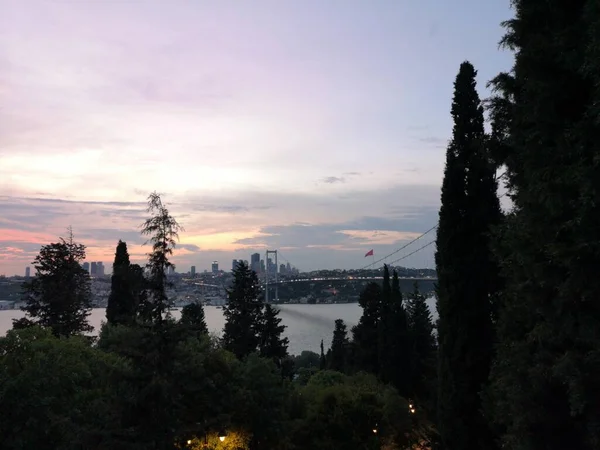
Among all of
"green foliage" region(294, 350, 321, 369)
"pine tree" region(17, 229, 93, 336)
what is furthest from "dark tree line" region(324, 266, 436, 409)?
"pine tree" region(17, 229, 93, 336)

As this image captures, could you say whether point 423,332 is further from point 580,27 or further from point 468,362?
point 580,27

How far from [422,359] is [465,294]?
1874 centimetres

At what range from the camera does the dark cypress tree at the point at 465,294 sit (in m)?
10.8

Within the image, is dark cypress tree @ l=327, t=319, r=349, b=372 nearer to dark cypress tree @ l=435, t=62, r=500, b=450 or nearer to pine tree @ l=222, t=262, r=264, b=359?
pine tree @ l=222, t=262, r=264, b=359

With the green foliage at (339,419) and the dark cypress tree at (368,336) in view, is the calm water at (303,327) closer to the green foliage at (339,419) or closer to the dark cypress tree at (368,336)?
the dark cypress tree at (368,336)

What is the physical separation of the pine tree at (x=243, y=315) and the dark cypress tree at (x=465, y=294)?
633 inches

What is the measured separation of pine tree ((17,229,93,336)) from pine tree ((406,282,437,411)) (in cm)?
1837

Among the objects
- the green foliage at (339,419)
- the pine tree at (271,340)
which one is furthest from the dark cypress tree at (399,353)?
the green foliage at (339,419)

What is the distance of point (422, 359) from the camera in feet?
92.9

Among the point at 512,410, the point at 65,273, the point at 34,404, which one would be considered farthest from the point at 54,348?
the point at 65,273

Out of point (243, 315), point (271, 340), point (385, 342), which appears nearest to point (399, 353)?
point (385, 342)

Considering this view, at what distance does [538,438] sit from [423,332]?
25706 mm

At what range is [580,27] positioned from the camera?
208 inches

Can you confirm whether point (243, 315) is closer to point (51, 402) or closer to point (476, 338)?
point (476, 338)
